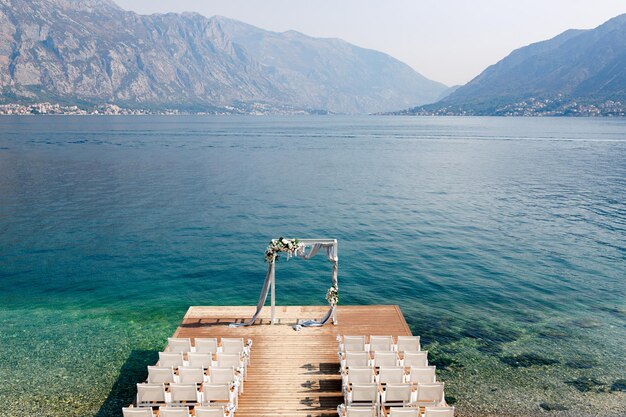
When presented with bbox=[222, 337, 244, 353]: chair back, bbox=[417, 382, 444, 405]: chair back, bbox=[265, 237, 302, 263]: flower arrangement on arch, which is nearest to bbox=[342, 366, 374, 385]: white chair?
bbox=[417, 382, 444, 405]: chair back

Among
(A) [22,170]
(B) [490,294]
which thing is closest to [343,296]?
(B) [490,294]

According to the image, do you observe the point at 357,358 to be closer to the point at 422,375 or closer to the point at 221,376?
the point at 422,375

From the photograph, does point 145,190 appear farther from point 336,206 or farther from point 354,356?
point 354,356

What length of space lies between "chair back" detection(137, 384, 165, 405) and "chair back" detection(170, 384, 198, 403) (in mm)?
366

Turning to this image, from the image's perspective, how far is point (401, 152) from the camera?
134125mm

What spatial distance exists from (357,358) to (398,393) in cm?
248

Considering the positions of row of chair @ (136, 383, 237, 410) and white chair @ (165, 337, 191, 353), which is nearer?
row of chair @ (136, 383, 237, 410)

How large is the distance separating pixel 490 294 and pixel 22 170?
86.0 meters

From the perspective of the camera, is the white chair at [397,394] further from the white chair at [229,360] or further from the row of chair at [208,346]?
the row of chair at [208,346]

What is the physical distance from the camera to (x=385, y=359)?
18438mm

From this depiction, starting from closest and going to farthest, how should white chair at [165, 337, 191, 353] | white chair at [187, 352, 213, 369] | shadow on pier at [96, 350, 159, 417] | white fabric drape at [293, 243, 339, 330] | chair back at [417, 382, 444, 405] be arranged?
chair back at [417, 382, 444, 405] → white chair at [187, 352, 213, 369] → shadow on pier at [96, 350, 159, 417] → white chair at [165, 337, 191, 353] → white fabric drape at [293, 243, 339, 330]

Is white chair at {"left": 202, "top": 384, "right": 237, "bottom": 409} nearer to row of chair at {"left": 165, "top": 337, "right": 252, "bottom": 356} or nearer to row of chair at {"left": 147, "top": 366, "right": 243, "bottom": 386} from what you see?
row of chair at {"left": 147, "top": 366, "right": 243, "bottom": 386}

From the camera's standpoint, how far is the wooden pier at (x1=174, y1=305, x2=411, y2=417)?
1727 centimetres

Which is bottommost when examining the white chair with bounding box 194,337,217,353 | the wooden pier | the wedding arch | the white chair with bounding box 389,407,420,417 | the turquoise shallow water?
the turquoise shallow water
